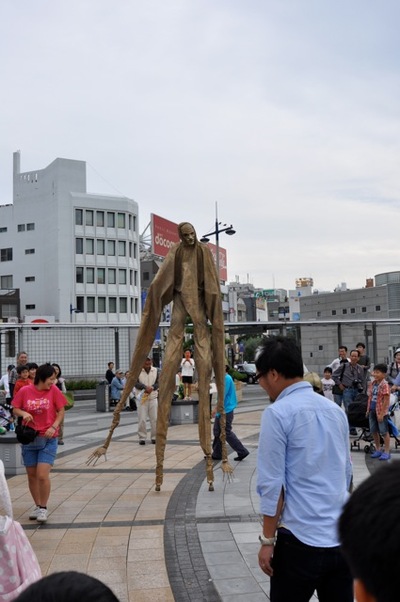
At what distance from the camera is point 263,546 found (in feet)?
9.75

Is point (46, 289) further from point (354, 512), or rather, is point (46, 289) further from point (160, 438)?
point (354, 512)

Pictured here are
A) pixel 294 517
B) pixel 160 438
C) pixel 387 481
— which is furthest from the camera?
pixel 160 438

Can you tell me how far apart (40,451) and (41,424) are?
11.4 inches

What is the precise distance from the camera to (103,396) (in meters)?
21.3

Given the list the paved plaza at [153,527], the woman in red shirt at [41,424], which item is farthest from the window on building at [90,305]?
the woman in red shirt at [41,424]

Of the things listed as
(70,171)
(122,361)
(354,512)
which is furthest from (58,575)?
(70,171)

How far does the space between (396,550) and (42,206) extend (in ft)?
190

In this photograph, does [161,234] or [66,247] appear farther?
[161,234]

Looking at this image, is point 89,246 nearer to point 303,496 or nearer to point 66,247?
point 66,247

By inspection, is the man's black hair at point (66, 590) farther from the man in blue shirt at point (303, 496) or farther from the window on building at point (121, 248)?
the window on building at point (121, 248)

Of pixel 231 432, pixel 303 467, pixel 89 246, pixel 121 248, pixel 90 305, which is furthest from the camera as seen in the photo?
pixel 121 248

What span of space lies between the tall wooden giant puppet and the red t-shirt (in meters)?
1.26

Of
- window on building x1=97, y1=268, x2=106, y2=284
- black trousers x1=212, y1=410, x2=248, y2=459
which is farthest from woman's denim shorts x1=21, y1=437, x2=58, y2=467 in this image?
window on building x1=97, y1=268, x2=106, y2=284

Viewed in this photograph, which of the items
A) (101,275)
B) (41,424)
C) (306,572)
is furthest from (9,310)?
(306,572)
